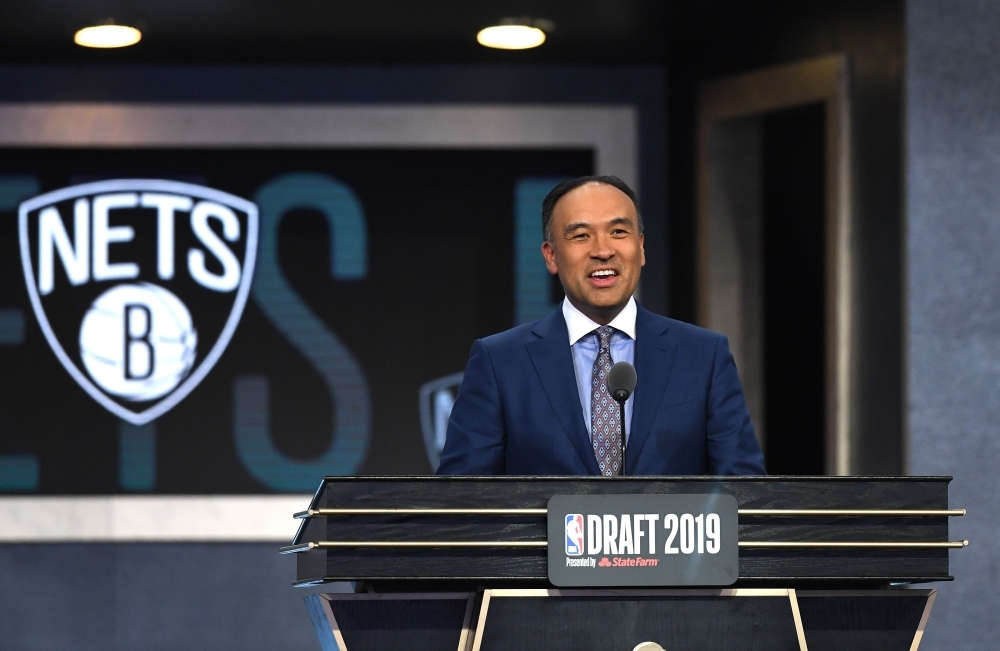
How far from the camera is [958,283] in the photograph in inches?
183

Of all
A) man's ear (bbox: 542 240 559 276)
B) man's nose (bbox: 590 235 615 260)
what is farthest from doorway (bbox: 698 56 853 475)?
man's nose (bbox: 590 235 615 260)

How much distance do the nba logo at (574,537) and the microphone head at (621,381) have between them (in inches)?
11.1

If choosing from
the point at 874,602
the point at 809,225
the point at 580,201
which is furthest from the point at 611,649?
the point at 809,225

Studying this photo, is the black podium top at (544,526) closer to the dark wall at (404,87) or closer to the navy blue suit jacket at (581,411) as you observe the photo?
the navy blue suit jacket at (581,411)

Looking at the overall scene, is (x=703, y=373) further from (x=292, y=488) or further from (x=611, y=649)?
(x=292, y=488)

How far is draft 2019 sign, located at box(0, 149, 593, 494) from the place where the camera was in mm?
6387

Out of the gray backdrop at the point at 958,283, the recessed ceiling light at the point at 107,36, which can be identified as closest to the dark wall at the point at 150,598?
the recessed ceiling light at the point at 107,36

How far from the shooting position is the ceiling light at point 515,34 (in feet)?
19.1

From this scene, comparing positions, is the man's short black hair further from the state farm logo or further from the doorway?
the state farm logo

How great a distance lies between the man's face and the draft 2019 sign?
3643mm

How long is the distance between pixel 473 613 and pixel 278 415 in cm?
433

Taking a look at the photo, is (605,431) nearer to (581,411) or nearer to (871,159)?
(581,411)

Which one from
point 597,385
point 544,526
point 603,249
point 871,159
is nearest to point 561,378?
point 597,385

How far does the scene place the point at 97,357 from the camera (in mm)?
6387
